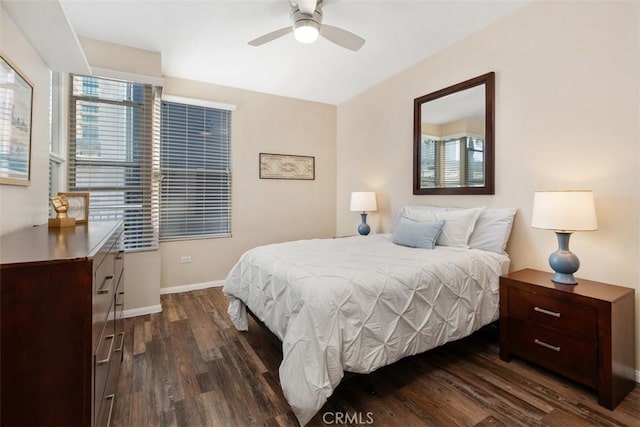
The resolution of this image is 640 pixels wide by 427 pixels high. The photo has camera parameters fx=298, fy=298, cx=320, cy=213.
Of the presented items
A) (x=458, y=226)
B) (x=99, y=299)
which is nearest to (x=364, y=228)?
(x=458, y=226)

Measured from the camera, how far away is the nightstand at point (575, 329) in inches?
68.7

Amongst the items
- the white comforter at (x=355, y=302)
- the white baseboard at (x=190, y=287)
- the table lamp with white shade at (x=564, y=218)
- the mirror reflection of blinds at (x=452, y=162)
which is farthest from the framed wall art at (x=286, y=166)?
the table lamp with white shade at (x=564, y=218)

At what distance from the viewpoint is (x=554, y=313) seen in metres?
1.96

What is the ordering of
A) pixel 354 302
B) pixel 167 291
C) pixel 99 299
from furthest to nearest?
pixel 167 291 < pixel 354 302 < pixel 99 299

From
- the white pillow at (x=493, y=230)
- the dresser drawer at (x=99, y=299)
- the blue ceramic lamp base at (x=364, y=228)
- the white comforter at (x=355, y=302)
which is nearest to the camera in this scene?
the dresser drawer at (x=99, y=299)

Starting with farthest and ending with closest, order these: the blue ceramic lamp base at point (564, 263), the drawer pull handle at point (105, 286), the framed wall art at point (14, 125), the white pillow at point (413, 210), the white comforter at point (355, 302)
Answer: the white pillow at point (413, 210) → the blue ceramic lamp base at point (564, 263) → the white comforter at point (355, 302) → the framed wall art at point (14, 125) → the drawer pull handle at point (105, 286)

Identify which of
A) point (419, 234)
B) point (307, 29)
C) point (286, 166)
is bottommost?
point (419, 234)

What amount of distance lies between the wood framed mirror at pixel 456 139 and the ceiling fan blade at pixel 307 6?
1707mm

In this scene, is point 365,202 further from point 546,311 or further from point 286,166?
point 546,311

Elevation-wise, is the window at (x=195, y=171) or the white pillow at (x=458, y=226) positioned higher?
the window at (x=195, y=171)

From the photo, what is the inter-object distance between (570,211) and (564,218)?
0.18 feet

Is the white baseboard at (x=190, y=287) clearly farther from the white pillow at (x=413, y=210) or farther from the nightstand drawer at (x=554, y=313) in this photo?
the nightstand drawer at (x=554, y=313)

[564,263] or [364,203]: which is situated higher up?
[364,203]

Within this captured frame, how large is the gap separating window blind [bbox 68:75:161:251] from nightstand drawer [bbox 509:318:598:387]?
137 inches
